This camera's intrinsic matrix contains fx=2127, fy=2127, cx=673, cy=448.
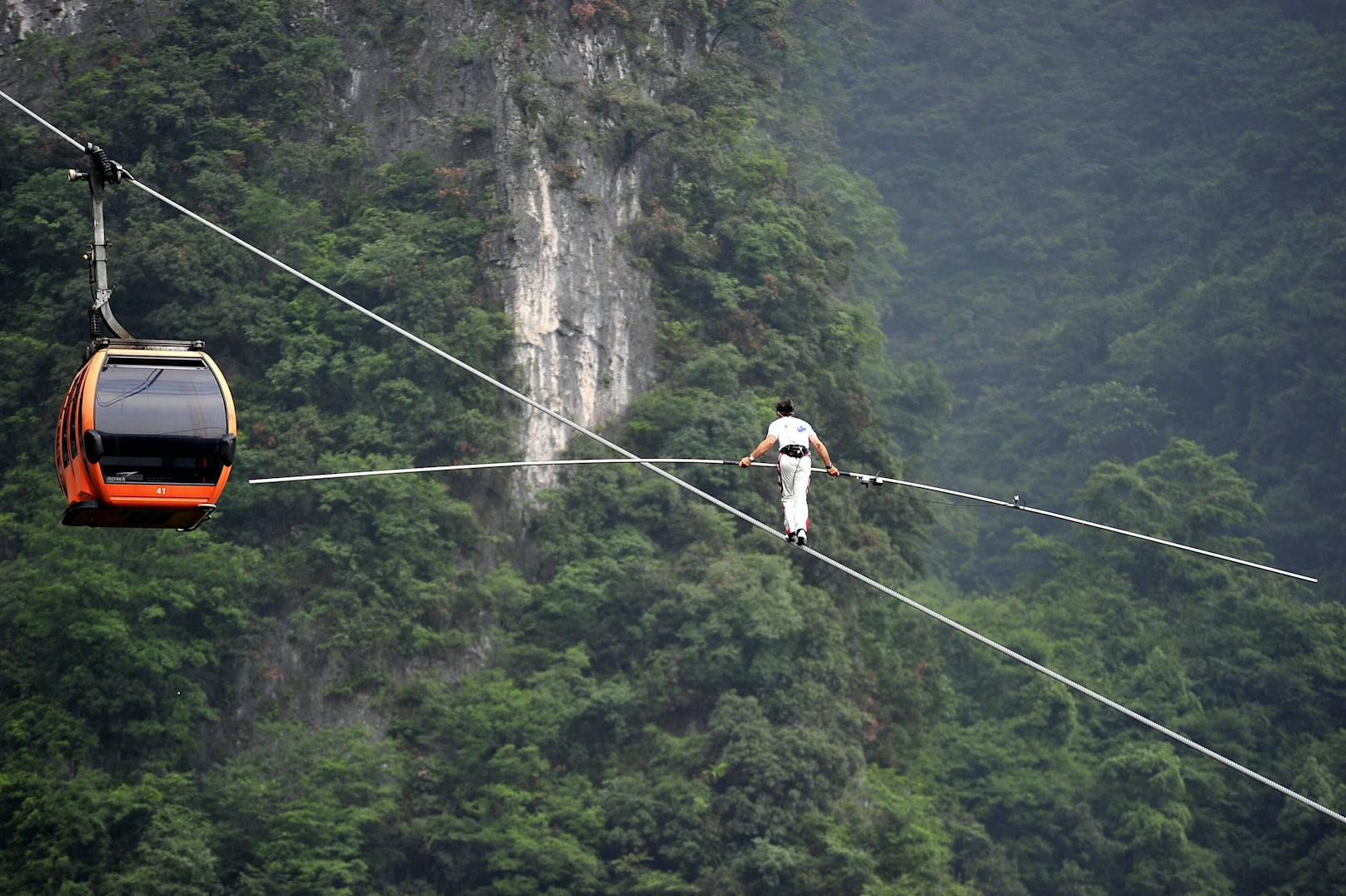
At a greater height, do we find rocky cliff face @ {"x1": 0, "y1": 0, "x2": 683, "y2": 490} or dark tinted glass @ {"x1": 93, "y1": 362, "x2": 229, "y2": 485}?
rocky cliff face @ {"x1": 0, "y1": 0, "x2": 683, "y2": 490}

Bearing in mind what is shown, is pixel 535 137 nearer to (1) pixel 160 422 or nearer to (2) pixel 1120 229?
(1) pixel 160 422

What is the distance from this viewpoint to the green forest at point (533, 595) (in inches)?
1039

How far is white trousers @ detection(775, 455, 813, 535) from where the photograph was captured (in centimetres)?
1398

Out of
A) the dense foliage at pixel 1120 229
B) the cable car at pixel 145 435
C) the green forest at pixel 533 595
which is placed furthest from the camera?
the dense foliage at pixel 1120 229

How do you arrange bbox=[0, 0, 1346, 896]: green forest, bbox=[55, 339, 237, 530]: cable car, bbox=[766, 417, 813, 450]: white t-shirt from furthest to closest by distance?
bbox=[0, 0, 1346, 896]: green forest
bbox=[766, 417, 813, 450]: white t-shirt
bbox=[55, 339, 237, 530]: cable car

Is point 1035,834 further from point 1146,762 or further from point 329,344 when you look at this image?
point 329,344

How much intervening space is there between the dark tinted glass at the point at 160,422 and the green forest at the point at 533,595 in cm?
1185

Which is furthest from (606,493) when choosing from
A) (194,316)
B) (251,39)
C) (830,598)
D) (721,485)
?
(251,39)

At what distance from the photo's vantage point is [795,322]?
3309 centimetres

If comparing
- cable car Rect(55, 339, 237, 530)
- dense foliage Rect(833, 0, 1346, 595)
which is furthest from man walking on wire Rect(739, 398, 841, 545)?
dense foliage Rect(833, 0, 1346, 595)

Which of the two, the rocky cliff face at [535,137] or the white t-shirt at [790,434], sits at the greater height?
the rocky cliff face at [535,137]

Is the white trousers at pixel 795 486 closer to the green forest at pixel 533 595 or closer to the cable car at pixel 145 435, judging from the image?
the cable car at pixel 145 435

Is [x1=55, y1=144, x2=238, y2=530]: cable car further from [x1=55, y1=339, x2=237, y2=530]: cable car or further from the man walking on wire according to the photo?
the man walking on wire

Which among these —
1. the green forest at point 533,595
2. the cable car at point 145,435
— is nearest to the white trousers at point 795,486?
the cable car at point 145,435
